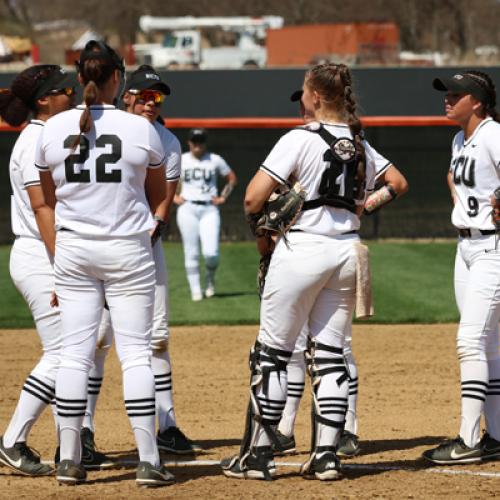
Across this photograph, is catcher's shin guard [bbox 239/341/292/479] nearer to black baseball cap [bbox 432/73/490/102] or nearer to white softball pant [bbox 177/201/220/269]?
black baseball cap [bbox 432/73/490/102]

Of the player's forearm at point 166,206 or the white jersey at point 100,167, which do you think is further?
the player's forearm at point 166,206

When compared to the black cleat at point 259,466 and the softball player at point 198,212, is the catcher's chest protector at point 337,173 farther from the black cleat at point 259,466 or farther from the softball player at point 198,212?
the softball player at point 198,212

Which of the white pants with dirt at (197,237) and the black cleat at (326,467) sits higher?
the white pants with dirt at (197,237)

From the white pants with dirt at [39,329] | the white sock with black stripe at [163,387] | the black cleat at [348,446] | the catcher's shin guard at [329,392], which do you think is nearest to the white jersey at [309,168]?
the catcher's shin guard at [329,392]

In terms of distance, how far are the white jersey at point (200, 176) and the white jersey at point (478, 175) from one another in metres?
7.36

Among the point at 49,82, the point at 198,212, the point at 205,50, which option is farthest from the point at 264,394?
the point at 205,50

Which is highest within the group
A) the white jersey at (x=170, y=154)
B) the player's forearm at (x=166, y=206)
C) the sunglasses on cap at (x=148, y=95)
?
the sunglasses on cap at (x=148, y=95)

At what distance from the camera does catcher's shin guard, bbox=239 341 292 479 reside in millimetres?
5285

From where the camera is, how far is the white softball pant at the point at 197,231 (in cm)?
1291

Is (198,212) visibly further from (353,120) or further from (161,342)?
(353,120)

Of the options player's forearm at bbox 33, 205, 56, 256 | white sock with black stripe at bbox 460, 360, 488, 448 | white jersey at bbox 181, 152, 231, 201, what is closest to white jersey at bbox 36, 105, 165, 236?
player's forearm at bbox 33, 205, 56, 256

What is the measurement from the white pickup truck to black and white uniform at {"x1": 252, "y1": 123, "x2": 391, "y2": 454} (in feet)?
106

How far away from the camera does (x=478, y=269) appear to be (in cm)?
582

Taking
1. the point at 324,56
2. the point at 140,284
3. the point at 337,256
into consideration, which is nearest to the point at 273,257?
the point at 337,256
